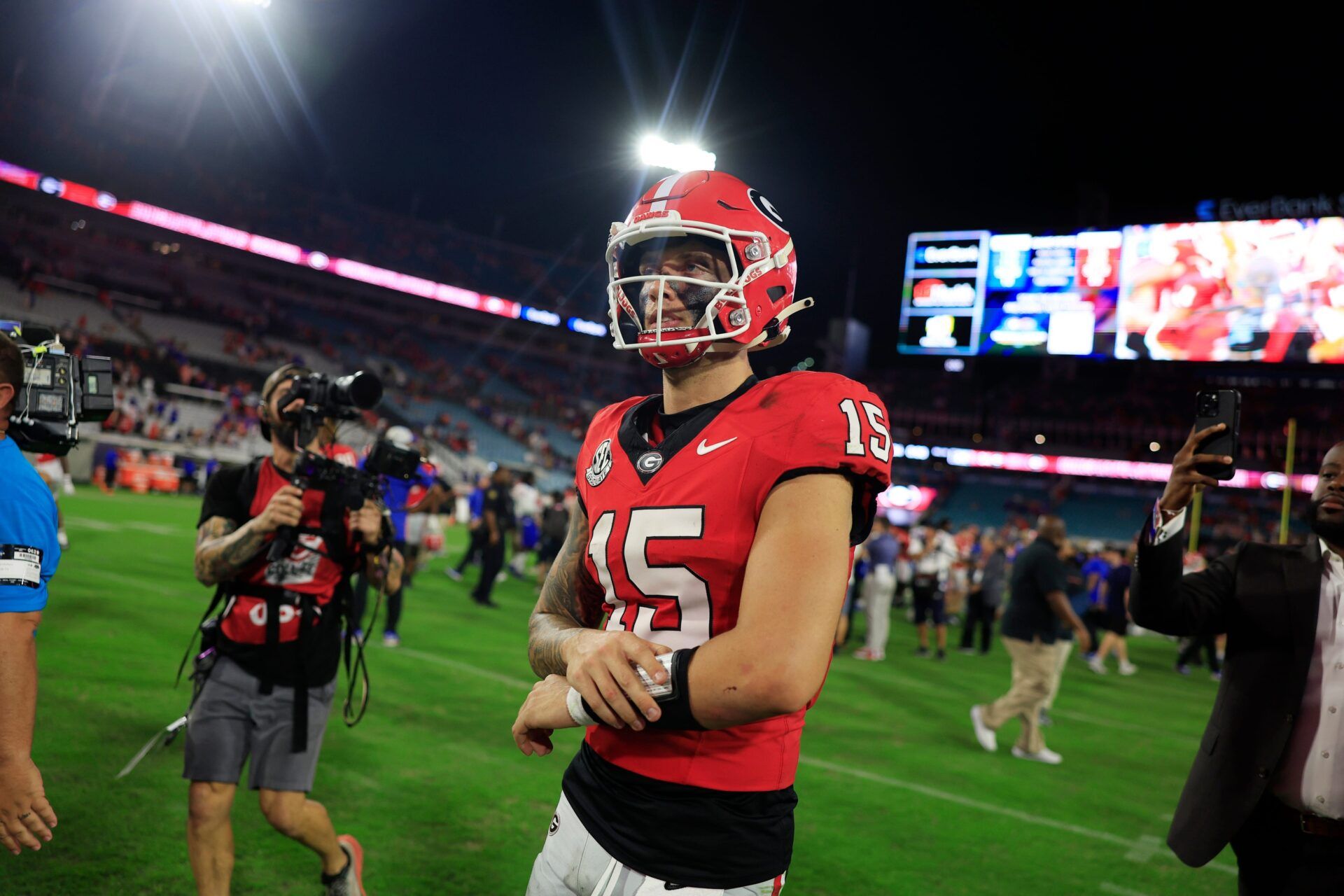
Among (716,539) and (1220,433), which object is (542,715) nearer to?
(716,539)

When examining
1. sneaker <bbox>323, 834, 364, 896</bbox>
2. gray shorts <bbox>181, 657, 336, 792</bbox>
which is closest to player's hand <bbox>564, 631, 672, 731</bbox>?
gray shorts <bbox>181, 657, 336, 792</bbox>

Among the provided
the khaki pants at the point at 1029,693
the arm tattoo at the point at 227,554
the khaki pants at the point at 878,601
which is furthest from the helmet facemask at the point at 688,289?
the khaki pants at the point at 878,601

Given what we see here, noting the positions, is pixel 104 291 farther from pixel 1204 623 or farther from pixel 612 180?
pixel 1204 623

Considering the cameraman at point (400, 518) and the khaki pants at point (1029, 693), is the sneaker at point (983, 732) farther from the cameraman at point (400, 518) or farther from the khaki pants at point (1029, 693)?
the cameraman at point (400, 518)

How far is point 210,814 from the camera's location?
326 centimetres

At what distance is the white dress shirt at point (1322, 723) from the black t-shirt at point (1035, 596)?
5303mm

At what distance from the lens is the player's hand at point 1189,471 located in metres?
2.58

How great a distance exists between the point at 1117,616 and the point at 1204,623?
11695mm

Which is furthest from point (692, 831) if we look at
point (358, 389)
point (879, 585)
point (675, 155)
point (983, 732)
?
point (675, 155)

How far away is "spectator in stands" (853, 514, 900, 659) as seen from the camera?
1247 centimetres

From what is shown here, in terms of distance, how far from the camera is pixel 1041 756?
780 centimetres

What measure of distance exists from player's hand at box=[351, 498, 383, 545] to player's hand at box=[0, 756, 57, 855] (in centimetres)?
155

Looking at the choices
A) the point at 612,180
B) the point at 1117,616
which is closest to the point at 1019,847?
the point at 1117,616

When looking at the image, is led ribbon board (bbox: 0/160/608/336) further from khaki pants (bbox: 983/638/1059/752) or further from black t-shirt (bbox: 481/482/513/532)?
khaki pants (bbox: 983/638/1059/752)
